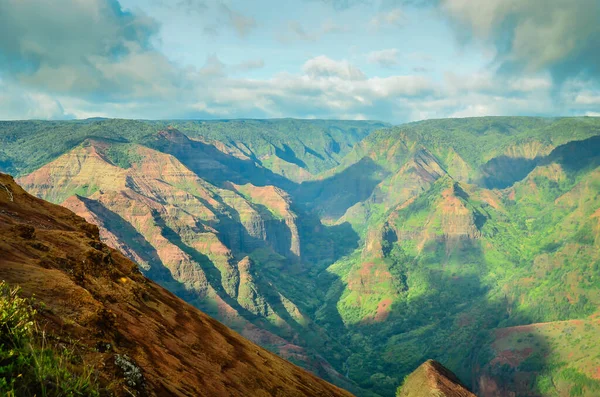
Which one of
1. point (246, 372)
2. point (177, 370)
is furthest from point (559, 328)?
point (177, 370)

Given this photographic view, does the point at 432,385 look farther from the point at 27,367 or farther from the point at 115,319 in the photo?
the point at 27,367

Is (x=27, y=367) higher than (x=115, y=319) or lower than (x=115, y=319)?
higher

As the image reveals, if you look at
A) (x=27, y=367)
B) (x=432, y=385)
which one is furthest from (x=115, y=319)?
(x=432, y=385)

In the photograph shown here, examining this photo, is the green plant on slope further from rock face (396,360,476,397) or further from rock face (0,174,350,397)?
rock face (396,360,476,397)

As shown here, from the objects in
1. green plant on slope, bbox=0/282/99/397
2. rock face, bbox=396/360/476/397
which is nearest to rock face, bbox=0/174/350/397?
green plant on slope, bbox=0/282/99/397

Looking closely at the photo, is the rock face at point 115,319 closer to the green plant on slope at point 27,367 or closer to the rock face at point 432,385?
the green plant on slope at point 27,367

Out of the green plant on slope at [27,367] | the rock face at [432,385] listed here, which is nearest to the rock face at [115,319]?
the green plant on slope at [27,367]
